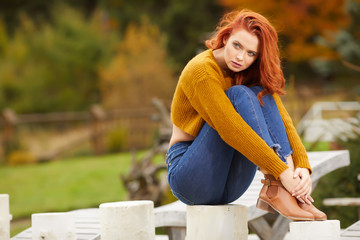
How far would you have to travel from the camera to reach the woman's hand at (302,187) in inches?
100

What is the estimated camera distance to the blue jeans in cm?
257

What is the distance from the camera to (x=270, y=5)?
1898 centimetres

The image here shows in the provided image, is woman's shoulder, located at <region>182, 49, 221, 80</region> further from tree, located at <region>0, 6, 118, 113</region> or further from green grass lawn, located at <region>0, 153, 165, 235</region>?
tree, located at <region>0, 6, 118, 113</region>

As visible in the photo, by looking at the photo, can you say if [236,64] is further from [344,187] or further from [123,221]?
[344,187]

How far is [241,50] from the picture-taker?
107 inches

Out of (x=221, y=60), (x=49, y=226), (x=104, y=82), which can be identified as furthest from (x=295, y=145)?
(x=104, y=82)

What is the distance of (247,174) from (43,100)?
51.6 ft

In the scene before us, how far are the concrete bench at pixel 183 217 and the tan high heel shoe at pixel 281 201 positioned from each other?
0.60m

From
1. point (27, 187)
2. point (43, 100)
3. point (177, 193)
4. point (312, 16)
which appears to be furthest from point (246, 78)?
point (312, 16)

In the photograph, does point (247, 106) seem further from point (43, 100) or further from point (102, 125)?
point (43, 100)

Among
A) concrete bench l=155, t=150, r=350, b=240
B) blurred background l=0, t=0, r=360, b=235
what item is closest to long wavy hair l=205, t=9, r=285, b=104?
concrete bench l=155, t=150, r=350, b=240

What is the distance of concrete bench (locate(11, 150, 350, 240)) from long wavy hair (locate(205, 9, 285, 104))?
76 cm

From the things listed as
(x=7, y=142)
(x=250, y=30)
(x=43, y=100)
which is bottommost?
(x=250, y=30)

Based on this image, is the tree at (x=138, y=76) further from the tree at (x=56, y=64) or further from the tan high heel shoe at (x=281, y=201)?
the tan high heel shoe at (x=281, y=201)
